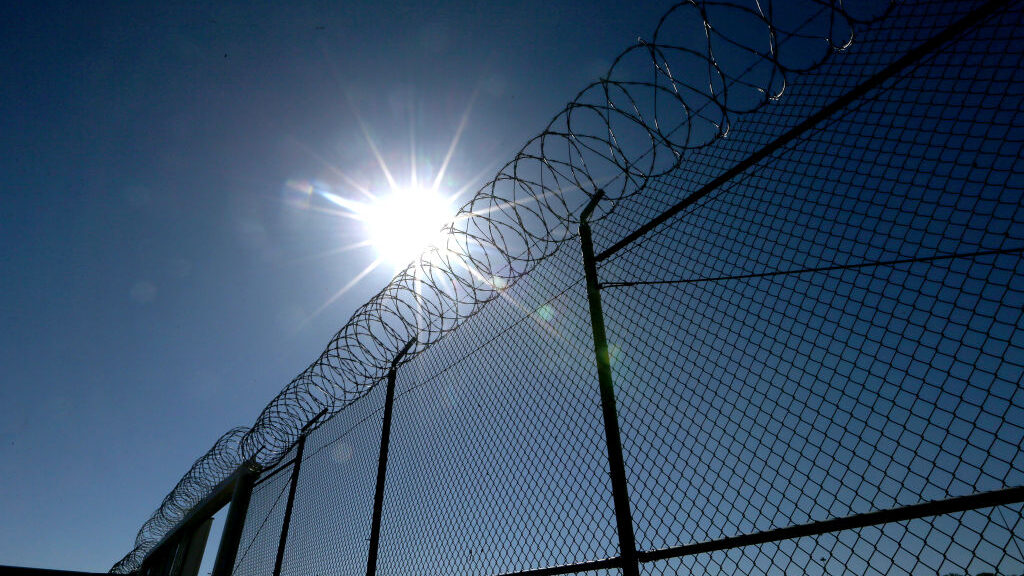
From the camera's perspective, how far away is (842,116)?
2260 mm

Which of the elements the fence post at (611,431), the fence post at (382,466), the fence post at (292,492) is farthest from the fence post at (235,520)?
the fence post at (611,431)

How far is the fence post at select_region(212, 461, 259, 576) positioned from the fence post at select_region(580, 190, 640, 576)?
20.9ft

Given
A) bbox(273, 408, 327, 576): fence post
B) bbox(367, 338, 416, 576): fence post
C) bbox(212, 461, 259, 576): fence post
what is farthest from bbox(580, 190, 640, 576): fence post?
bbox(212, 461, 259, 576): fence post

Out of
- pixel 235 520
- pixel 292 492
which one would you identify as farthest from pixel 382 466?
pixel 235 520

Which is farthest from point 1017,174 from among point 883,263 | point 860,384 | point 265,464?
point 265,464

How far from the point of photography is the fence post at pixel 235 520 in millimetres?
6988

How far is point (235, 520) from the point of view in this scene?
724 centimetres

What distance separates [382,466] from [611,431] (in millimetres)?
2644

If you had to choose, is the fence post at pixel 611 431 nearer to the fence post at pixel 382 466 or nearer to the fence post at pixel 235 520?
the fence post at pixel 382 466

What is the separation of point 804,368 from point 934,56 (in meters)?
1.27

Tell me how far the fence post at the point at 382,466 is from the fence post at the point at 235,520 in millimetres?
3813

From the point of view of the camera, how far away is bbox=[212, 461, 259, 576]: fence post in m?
6.99

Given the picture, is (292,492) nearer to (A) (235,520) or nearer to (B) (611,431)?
(A) (235,520)

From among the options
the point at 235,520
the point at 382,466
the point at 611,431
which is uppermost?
the point at 235,520
